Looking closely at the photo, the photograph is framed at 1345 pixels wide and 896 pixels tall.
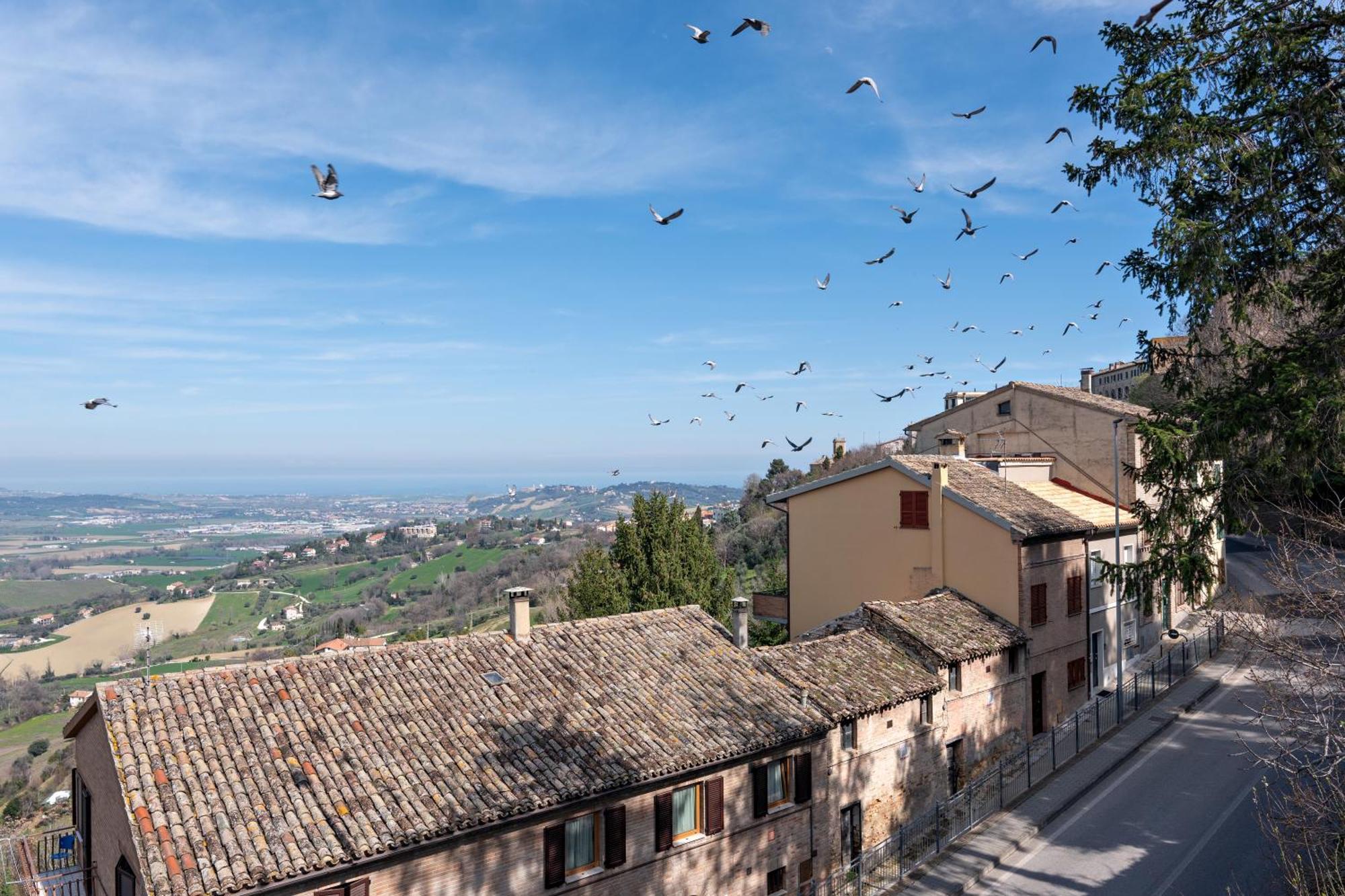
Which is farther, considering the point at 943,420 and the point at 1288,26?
the point at 943,420

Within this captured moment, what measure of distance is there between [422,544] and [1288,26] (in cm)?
14389

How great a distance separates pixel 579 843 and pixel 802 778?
17.3 feet

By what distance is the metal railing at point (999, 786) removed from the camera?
17.1 meters

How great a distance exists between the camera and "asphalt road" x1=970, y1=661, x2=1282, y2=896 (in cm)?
1536

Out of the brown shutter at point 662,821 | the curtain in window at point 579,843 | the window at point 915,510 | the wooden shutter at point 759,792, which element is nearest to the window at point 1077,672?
the window at point 915,510

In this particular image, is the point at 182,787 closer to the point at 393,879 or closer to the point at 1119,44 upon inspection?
the point at 393,879

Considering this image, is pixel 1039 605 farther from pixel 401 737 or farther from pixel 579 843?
pixel 401 737

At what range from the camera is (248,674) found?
14383 mm

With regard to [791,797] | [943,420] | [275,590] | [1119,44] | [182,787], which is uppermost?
[1119,44]

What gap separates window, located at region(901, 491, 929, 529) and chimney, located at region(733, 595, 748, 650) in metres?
7.13

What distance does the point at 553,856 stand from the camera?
1316 cm

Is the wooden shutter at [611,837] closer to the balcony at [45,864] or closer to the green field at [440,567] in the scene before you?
the balcony at [45,864]

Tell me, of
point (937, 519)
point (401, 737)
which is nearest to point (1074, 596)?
point (937, 519)

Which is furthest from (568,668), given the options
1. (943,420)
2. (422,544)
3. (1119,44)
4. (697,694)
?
(422,544)
